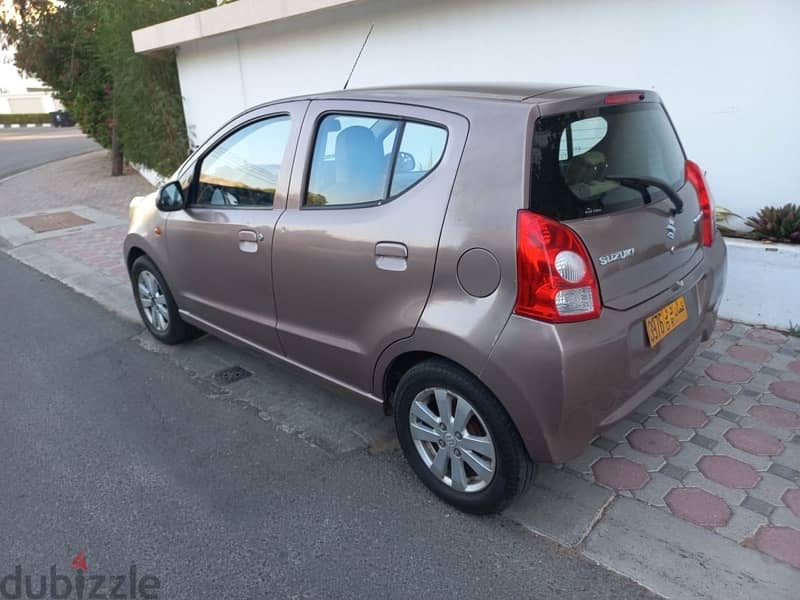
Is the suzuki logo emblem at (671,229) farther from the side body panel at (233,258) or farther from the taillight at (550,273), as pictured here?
the side body panel at (233,258)

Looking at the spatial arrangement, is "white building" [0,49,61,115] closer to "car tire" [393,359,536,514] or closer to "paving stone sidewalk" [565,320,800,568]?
"car tire" [393,359,536,514]

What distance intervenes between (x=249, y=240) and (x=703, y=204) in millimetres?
2368

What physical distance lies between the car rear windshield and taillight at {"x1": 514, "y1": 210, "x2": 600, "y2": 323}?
80 mm

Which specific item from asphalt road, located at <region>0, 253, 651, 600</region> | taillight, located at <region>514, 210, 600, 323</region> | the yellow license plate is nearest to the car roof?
taillight, located at <region>514, 210, 600, 323</region>

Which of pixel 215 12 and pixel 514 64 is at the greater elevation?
pixel 215 12

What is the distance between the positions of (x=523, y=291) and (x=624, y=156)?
860 millimetres

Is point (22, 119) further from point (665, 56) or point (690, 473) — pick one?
point (690, 473)

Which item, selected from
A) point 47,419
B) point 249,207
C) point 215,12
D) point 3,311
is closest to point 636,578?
point 249,207

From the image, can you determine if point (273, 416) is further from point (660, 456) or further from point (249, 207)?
point (660, 456)

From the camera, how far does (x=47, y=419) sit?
3670mm

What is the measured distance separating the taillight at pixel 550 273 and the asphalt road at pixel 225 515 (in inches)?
39.0

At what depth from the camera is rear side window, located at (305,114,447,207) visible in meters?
2.59

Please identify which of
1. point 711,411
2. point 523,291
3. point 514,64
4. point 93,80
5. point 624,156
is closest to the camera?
point 523,291

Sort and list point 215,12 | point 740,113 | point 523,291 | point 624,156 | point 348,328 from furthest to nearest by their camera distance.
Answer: point 215,12
point 740,113
point 348,328
point 624,156
point 523,291
